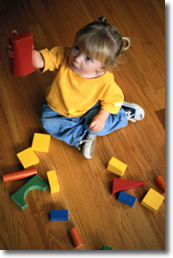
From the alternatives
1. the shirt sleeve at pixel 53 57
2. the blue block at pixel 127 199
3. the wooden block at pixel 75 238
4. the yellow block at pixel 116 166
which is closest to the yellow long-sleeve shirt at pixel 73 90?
the shirt sleeve at pixel 53 57

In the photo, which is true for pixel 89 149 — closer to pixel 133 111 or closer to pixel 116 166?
pixel 116 166

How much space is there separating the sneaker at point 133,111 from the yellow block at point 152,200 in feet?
1.20

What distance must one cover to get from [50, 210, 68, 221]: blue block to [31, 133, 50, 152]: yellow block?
0.93 feet

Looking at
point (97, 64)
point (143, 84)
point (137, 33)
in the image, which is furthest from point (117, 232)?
point (137, 33)

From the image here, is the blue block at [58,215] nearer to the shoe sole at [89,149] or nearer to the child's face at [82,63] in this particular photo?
the shoe sole at [89,149]

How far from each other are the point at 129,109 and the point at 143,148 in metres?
0.20

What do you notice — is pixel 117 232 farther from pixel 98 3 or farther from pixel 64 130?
pixel 98 3

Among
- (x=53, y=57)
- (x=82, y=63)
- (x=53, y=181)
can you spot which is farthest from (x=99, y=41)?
(x=53, y=181)

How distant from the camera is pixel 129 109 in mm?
1322

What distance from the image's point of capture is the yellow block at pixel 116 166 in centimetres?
117

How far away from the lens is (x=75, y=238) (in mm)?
1021

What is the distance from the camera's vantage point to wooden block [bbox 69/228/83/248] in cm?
102

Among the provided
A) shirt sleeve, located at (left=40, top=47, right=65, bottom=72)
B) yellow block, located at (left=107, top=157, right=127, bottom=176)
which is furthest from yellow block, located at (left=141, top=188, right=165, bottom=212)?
shirt sleeve, located at (left=40, top=47, right=65, bottom=72)

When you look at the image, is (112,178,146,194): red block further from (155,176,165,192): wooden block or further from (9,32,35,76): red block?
(9,32,35,76): red block
